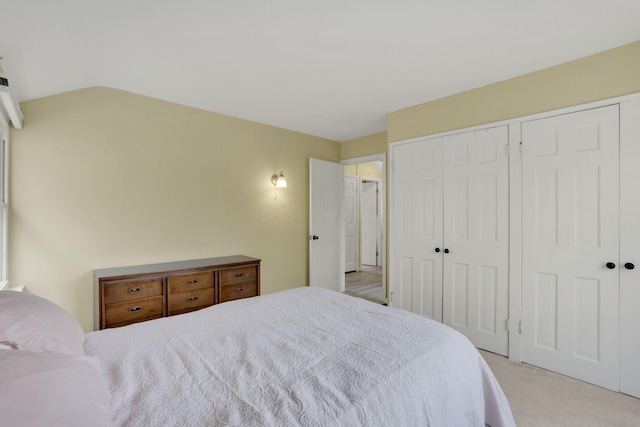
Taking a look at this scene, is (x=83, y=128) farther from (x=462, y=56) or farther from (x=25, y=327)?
(x=462, y=56)

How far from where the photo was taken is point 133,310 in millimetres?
2518

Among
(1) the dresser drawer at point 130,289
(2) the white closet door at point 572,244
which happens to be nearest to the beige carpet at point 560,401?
(2) the white closet door at point 572,244

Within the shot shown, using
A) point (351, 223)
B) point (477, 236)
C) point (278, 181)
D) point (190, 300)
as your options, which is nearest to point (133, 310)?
point (190, 300)

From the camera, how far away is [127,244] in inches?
113

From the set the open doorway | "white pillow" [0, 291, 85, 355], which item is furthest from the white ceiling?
the open doorway

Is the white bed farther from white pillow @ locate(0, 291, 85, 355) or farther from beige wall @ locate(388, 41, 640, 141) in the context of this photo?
beige wall @ locate(388, 41, 640, 141)

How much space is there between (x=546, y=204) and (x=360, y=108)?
2.05m

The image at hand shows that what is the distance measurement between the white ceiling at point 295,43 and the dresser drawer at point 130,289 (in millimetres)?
1681

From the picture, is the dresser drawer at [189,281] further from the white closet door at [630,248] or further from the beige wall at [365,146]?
the white closet door at [630,248]

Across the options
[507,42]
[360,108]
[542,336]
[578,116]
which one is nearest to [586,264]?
[542,336]

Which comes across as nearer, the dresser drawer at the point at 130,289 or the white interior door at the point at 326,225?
the dresser drawer at the point at 130,289

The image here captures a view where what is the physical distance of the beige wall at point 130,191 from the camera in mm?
2449

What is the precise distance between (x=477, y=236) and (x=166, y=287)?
301cm

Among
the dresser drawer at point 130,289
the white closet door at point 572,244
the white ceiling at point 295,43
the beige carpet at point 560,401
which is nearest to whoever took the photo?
the white ceiling at point 295,43
